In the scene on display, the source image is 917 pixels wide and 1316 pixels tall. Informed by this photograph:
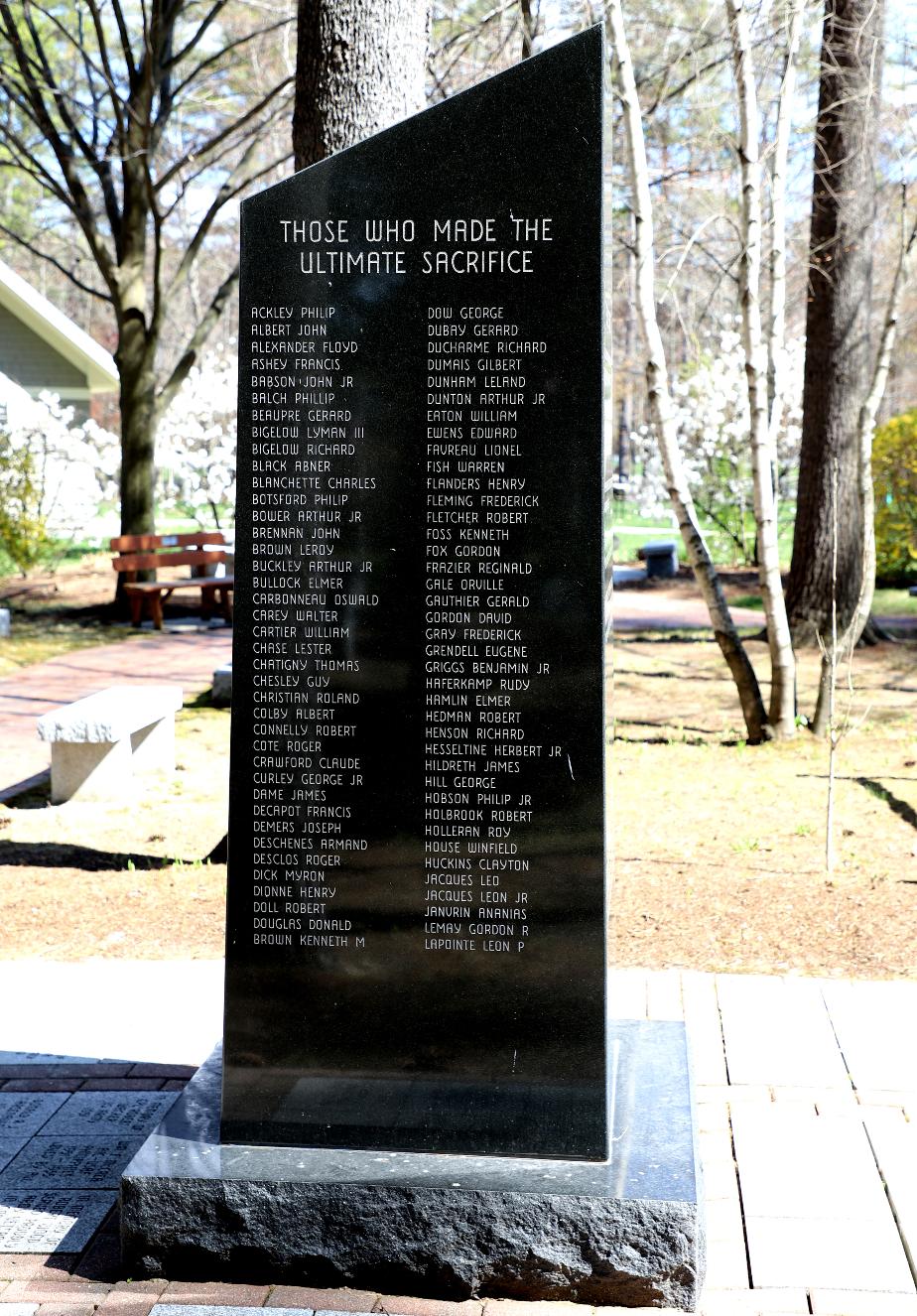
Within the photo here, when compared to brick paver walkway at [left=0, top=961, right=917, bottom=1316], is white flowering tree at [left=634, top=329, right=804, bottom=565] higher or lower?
higher

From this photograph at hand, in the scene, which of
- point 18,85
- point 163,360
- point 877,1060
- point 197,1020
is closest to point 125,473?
point 18,85

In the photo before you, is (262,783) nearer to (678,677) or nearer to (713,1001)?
(713,1001)

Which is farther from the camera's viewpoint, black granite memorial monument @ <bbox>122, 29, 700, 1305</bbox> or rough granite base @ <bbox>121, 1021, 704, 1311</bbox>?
black granite memorial monument @ <bbox>122, 29, 700, 1305</bbox>

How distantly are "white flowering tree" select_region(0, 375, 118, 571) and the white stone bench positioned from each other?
443 inches

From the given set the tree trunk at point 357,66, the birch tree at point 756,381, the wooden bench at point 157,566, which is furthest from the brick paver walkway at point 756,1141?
the wooden bench at point 157,566

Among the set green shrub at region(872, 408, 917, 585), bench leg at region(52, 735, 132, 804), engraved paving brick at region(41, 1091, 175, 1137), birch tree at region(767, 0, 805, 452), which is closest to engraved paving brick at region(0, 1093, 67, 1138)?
engraved paving brick at region(41, 1091, 175, 1137)

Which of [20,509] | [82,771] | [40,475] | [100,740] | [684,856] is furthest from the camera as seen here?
[40,475]

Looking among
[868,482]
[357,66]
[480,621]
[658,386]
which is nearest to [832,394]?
[868,482]

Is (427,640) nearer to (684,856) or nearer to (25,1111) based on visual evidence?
(25,1111)

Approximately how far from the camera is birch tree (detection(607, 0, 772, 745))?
8.06m

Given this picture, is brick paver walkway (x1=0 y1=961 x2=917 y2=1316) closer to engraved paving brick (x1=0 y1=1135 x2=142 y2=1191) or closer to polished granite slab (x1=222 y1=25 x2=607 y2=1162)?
engraved paving brick (x1=0 y1=1135 x2=142 y2=1191)

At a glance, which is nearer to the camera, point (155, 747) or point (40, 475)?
point (155, 747)

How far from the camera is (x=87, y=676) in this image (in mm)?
13297

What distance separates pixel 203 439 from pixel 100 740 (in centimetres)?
1932
